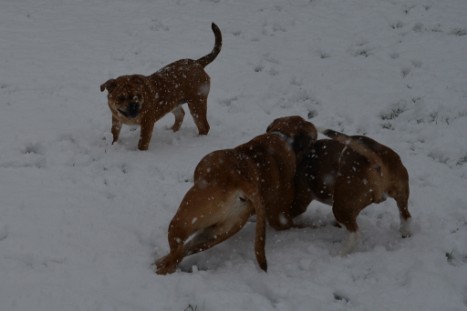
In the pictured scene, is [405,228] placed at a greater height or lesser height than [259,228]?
lesser

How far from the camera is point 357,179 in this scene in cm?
418

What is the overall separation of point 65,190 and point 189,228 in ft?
5.62

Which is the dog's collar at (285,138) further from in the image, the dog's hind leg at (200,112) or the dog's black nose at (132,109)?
the dog's hind leg at (200,112)

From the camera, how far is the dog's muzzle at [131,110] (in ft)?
20.0

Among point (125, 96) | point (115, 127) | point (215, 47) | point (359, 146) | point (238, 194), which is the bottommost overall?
point (115, 127)

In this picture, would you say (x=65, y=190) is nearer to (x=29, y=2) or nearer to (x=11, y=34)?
(x=11, y=34)

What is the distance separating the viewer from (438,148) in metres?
6.17

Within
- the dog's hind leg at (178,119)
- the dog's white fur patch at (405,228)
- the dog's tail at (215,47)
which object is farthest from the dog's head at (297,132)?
the dog's tail at (215,47)

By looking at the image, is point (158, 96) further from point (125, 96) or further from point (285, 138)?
point (285, 138)

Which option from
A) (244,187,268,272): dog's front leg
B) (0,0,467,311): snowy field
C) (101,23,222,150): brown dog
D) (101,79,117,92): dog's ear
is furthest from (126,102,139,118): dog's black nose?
(244,187,268,272): dog's front leg

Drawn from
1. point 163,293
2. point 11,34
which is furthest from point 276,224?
point 11,34

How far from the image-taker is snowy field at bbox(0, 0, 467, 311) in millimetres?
3678

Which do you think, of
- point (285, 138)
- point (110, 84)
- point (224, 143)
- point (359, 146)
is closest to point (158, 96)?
point (110, 84)

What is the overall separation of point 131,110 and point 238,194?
2.65 metres
